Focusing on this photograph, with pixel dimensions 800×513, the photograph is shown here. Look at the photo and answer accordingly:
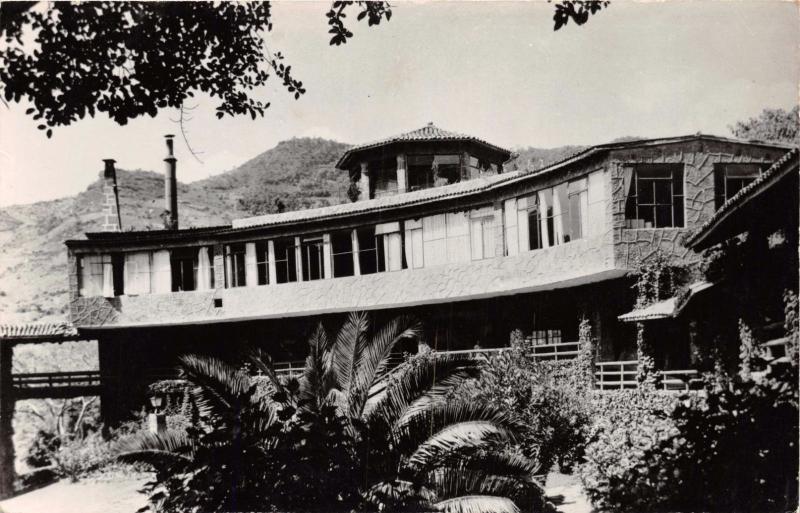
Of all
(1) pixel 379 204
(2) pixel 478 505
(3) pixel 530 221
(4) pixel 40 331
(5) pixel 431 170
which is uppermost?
(5) pixel 431 170

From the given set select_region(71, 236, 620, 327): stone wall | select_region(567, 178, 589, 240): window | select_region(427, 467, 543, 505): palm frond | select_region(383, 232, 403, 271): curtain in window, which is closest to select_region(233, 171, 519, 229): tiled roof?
select_region(383, 232, 403, 271): curtain in window

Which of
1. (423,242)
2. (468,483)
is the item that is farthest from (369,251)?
(468,483)

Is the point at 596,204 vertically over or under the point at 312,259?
over

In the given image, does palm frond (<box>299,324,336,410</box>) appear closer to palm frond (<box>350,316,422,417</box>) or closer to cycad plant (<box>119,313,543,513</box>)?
cycad plant (<box>119,313,543,513</box>)

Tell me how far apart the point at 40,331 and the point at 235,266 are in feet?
23.6

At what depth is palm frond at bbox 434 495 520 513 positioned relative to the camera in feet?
31.1

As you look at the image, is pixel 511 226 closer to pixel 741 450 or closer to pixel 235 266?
pixel 235 266

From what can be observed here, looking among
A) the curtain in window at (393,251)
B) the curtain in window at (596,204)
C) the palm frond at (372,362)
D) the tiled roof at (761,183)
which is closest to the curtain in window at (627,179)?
the curtain in window at (596,204)

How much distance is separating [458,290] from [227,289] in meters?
9.33

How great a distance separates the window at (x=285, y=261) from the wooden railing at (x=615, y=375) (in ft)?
39.4

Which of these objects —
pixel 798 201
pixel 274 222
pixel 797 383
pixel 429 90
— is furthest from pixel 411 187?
pixel 797 383

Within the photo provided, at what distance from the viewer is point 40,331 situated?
28.2m

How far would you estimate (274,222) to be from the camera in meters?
28.8

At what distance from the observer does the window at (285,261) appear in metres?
28.5
